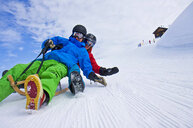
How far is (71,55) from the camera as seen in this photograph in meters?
1.49

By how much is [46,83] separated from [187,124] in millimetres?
974

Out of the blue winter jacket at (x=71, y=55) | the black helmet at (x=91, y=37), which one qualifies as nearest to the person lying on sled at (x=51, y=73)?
the blue winter jacket at (x=71, y=55)

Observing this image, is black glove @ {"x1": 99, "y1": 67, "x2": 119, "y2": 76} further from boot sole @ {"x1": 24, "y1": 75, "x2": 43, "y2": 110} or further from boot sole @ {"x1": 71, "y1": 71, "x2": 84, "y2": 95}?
boot sole @ {"x1": 24, "y1": 75, "x2": 43, "y2": 110}

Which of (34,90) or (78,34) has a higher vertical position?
(78,34)

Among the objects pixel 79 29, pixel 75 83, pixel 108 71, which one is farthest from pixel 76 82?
pixel 79 29

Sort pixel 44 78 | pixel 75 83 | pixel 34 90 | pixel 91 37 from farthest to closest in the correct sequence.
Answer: pixel 91 37 → pixel 75 83 → pixel 44 78 → pixel 34 90

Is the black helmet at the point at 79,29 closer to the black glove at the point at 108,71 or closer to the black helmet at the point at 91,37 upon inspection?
the black helmet at the point at 91,37

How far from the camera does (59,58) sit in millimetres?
1308

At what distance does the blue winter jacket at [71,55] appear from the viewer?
52.0 inches

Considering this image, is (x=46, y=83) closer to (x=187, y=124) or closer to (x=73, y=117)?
(x=73, y=117)

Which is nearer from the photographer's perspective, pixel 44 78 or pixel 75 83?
pixel 44 78

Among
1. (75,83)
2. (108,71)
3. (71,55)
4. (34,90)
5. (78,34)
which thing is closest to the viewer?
(34,90)

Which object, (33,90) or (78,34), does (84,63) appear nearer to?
(78,34)

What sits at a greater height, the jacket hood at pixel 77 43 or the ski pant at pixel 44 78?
the jacket hood at pixel 77 43
